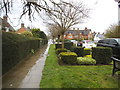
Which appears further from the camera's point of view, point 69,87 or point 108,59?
point 108,59

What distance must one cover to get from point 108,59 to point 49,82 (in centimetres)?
481

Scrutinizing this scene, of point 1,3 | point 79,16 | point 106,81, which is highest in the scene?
point 79,16

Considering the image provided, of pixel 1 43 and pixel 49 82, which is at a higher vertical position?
pixel 1 43

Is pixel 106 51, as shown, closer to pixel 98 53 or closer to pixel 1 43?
pixel 98 53

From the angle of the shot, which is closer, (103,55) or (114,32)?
(103,55)

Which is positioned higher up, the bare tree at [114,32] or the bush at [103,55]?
the bare tree at [114,32]

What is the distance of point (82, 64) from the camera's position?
21.3 ft

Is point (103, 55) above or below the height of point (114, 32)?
below

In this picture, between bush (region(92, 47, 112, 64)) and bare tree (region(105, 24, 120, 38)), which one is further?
bare tree (region(105, 24, 120, 38))

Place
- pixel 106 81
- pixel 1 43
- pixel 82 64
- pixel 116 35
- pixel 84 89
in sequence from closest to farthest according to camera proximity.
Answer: pixel 84 89
pixel 106 81
pixel 1 43
pixel 82 64
pixel 116 35

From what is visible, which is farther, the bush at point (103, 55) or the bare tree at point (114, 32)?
the bare tree at point (114, 32)

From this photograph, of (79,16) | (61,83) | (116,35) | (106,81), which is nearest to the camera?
(61,83)

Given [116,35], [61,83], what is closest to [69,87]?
[61,83]

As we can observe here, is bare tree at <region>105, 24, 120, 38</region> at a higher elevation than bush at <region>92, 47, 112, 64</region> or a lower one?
higher
